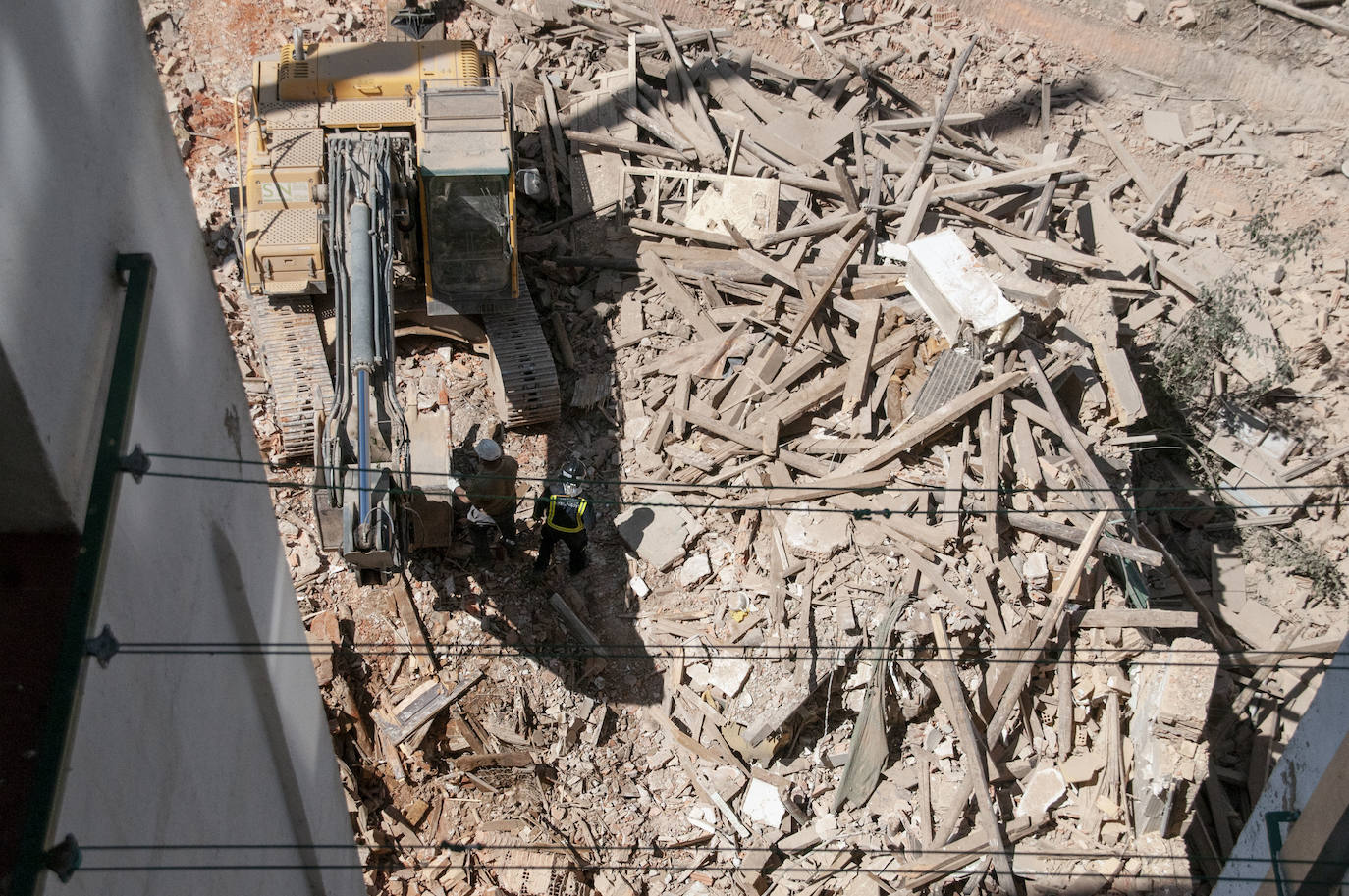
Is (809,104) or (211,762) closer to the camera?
(211,762)

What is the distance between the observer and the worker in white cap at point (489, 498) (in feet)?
36.0

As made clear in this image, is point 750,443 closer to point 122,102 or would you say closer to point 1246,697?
point 1246,697

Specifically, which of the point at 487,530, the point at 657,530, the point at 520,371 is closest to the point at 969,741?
the point at 657,530

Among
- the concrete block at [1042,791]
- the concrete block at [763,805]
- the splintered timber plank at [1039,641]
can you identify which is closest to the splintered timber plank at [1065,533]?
the splintered timber plank at [1039,641]

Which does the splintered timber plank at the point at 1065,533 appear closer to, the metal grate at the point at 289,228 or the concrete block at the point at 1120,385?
the concrete block at the point at 1120,385

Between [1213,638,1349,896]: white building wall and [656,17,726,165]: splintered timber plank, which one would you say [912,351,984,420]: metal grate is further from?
[1213,638,1349,896]: white building wall

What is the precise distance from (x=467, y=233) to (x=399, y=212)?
801mm

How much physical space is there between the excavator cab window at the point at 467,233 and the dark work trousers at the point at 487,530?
9.11 feet

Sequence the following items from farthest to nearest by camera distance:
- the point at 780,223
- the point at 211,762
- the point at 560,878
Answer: the point at 780,223 → the point at 560,878 → the point at 211,762

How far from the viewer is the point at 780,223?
14.7 meters

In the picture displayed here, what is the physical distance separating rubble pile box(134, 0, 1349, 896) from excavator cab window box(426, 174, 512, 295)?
1317mm

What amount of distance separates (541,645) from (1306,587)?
9895mm

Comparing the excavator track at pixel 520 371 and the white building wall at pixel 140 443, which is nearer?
the white building wall at pixel 140 443

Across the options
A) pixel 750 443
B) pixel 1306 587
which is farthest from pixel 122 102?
pixel 1306 587
